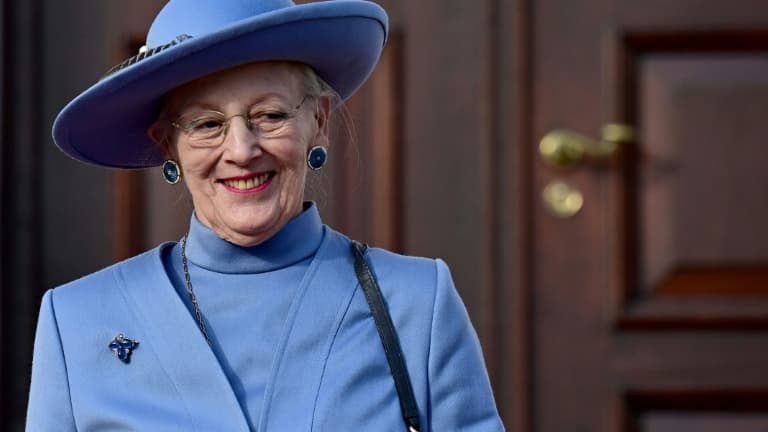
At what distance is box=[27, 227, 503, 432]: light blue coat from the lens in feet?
7.48

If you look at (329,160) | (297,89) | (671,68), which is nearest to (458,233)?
(329,160)

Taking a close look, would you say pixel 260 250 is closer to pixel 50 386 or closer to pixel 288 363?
pixel 288 363

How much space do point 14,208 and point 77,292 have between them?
152cm

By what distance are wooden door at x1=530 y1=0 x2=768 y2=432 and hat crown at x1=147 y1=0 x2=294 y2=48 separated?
1.63 metres

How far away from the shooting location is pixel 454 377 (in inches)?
91.4

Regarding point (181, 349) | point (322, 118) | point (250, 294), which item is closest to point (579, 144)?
point (322, 118)

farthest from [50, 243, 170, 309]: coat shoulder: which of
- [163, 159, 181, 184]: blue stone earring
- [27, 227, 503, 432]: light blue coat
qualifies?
[163, 159, 181, 184]: blue stone earring

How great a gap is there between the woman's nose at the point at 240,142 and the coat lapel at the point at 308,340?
22 cm

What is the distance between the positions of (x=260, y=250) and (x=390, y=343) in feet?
0.78

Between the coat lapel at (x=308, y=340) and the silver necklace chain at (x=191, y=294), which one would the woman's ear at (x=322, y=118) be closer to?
the coat lapel at (x=308, y=340)

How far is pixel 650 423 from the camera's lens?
12.6ft

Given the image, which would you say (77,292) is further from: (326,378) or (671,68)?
(671,68)

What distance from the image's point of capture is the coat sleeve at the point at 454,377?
7.59 feet

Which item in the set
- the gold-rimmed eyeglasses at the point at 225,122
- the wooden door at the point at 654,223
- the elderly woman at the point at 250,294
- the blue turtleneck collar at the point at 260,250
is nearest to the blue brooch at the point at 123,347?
the elderly woman at the point at 250,294
